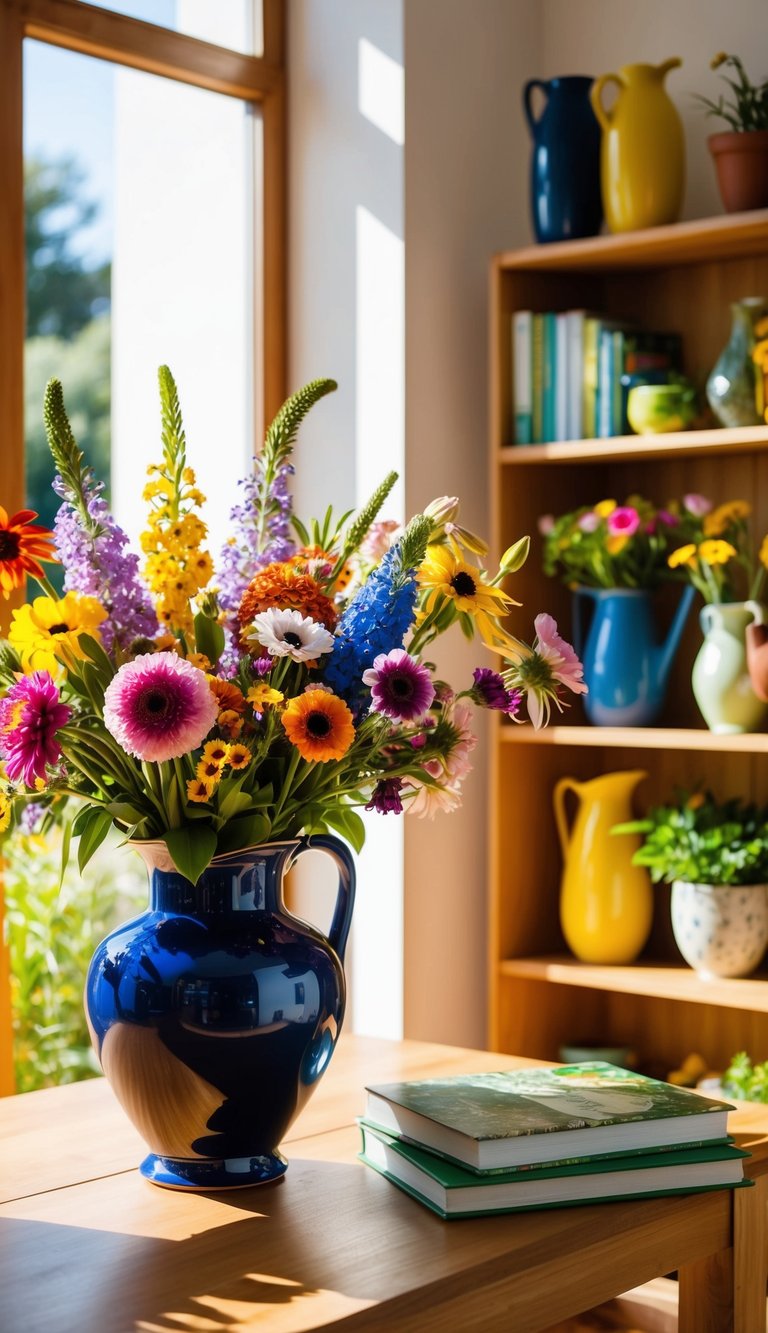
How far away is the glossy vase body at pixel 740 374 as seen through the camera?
8.20 feet

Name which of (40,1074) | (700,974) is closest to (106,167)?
(40,1074)

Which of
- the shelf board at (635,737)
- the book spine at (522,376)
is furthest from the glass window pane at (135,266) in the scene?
the shelf board at (635,737)

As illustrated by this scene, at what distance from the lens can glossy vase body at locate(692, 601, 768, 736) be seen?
2.52 metres

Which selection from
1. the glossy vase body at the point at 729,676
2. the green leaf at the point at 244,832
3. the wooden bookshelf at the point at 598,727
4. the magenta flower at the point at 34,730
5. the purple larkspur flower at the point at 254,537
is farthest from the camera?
the wooden bookshelf at the point at 598,727

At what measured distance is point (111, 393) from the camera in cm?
267

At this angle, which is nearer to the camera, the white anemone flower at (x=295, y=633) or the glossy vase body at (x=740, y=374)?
the white anemone flower at (x=295, y=633)

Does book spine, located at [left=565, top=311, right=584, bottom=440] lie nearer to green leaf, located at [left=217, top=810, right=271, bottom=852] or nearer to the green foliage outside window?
the green foliage outside window

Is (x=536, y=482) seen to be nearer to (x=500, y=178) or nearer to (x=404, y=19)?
(x=500, y=178)

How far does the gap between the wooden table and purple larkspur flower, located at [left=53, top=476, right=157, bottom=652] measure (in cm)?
47

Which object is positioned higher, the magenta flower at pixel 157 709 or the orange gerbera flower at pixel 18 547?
the orange gerbera flower at pixel 18 547

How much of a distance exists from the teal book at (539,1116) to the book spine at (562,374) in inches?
57.8

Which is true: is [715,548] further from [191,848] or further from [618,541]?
[191,848]

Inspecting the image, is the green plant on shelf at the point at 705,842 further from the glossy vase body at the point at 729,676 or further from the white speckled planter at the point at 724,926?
the glossy vase body at the point at 729,676

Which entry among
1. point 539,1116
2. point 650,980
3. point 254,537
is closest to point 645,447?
point 650,980
